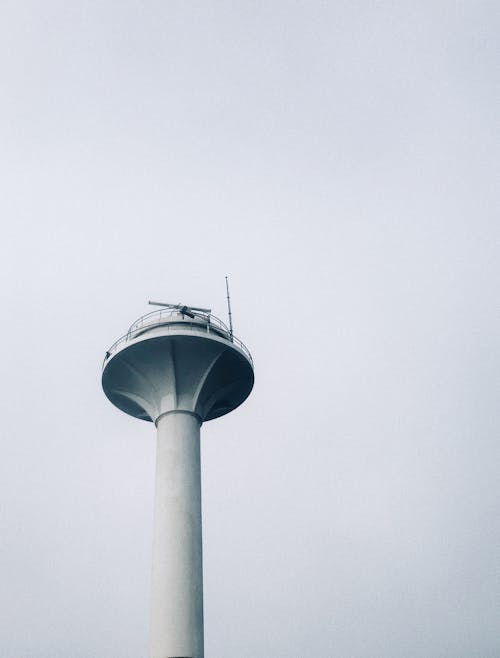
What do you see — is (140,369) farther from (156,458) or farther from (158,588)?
(158,588)

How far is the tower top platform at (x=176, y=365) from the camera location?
2673 centimetres

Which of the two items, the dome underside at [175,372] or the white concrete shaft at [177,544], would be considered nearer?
the white concrete shaft at [177,544]

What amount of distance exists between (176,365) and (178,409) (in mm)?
1852

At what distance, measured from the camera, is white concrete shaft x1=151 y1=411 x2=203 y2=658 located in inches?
866

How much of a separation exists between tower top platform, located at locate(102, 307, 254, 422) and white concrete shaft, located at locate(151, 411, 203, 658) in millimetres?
1024

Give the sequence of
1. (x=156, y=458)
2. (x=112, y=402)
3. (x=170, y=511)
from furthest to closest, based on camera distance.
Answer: (x=112, y=402)
(x=156, y=458)
(x=170, y=511)

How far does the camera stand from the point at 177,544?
23469mm

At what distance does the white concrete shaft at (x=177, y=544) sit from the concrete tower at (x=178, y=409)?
0.03 m

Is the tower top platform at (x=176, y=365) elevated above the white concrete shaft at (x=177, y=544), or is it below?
above

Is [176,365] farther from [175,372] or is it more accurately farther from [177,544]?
[177,544]

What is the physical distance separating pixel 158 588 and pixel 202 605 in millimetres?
1706

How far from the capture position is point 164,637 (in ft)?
71.9

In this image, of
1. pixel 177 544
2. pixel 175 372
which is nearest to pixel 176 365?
pixel 175 372

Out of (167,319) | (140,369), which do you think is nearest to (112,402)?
(140,369)
